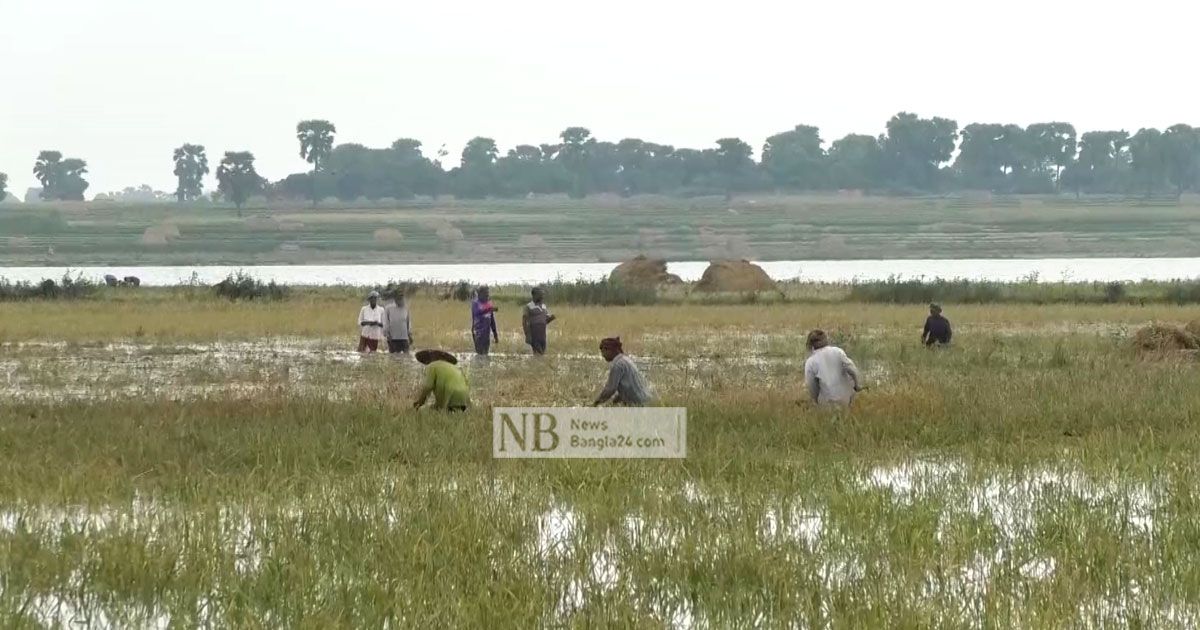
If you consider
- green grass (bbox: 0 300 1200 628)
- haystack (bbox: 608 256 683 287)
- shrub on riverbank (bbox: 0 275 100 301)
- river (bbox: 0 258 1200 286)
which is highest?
green grass (bbox: 0 300 1200 628)

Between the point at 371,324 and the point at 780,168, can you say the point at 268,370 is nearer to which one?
the point at 371,324

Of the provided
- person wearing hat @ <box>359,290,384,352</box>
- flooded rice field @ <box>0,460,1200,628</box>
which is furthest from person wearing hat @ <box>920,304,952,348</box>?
flooded rice field @ <box>0,460,1200,628</box>

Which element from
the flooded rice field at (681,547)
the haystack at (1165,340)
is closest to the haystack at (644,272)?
the haystack at (1165,340)

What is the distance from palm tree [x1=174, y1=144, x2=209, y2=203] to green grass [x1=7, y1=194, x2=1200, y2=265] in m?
42.5

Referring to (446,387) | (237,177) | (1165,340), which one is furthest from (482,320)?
(237,177)

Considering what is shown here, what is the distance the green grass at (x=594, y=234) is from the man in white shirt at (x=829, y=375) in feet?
323

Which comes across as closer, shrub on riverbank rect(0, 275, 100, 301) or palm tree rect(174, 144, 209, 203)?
shrub on riverbank rect(0, 275, 100, 301)

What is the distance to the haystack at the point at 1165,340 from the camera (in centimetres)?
2203

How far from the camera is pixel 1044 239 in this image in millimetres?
119625

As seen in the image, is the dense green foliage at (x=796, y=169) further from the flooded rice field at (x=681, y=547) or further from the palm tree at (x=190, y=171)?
the flooded rice field at (x=681, y=547)

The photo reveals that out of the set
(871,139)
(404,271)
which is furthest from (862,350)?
(871,139)

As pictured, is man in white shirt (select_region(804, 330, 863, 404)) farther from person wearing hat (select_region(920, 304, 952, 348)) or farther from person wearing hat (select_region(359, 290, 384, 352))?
person wearing hat (select_region(359, 290, 384, 352))

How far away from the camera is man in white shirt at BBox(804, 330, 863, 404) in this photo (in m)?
13.5

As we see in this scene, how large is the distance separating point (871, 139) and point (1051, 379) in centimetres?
15309
